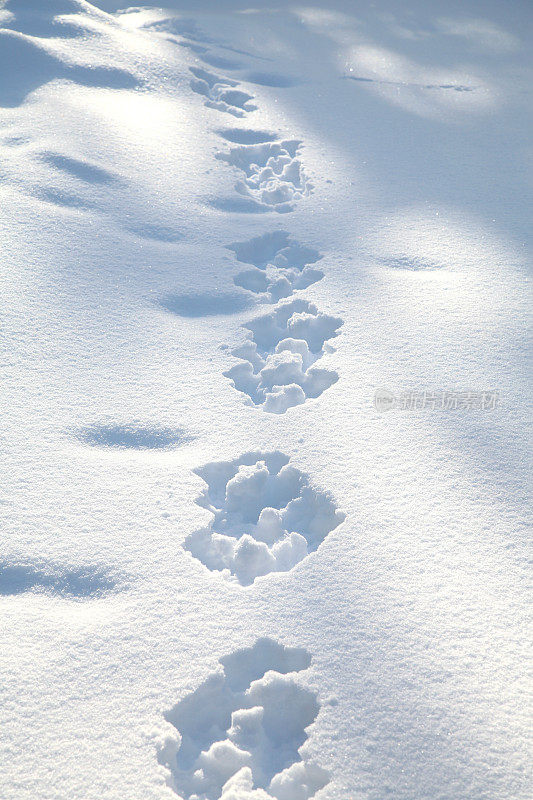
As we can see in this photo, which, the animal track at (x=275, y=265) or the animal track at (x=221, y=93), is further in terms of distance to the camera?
the animal track at (x=221, y=93)

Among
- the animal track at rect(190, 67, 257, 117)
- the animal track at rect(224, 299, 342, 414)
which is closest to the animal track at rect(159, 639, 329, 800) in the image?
the animal track at rect(224, 299, 342, 414)

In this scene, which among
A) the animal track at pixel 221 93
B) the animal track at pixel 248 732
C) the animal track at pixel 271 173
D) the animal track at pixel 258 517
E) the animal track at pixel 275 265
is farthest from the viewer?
the animal track at pixel 221 93

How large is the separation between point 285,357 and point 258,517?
0.50m

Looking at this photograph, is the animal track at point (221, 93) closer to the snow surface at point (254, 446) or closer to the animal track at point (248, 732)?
the snow surface at point (254, 446)

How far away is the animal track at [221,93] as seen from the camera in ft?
9.60

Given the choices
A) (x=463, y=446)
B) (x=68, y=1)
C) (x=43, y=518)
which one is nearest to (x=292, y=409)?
(x=463, y=446)

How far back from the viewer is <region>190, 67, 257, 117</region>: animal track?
2926 mm

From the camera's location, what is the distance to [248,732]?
97cm

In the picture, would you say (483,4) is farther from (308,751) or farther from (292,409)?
(308,751)

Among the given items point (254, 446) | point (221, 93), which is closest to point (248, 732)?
point (254, 446)

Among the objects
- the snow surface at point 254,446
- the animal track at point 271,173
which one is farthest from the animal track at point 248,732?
the animal track at point 271,173

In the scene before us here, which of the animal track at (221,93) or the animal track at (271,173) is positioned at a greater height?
the animal track at (221,93)

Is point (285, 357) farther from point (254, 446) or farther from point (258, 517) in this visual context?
point (258, 517)

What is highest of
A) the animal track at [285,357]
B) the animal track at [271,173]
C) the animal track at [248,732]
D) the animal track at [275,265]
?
the animal track at [271,173]
